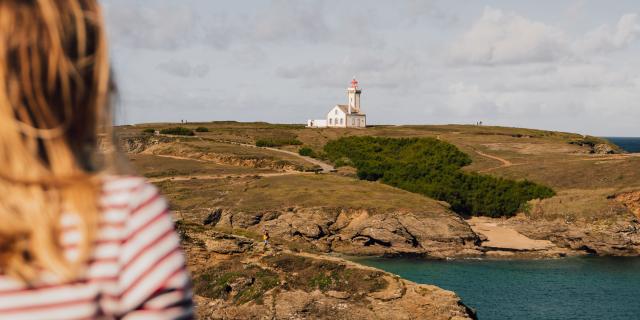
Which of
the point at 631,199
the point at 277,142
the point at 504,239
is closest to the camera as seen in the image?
the point at 504,239

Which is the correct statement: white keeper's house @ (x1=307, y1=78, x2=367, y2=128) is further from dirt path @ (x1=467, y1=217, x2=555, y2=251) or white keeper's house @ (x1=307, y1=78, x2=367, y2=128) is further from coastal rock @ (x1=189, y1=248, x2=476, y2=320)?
coastal rock @ (x1=189, y1=248, x2=476, y2=320)

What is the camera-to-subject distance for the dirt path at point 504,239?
202ft

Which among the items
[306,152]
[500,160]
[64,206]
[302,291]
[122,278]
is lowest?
[302,291]

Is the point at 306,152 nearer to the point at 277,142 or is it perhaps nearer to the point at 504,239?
the point at 277,142

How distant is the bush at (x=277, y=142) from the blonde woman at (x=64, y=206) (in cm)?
10625

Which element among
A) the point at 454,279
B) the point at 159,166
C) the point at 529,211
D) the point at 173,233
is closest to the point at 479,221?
the point at 529,211

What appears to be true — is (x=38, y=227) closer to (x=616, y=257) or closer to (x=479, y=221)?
(x=616, y=257)

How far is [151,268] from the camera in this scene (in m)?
2.07

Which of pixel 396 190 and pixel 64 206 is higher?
pixel 64 206

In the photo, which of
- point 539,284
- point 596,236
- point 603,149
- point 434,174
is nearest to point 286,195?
point 539,284

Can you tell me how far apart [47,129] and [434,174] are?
86338mm

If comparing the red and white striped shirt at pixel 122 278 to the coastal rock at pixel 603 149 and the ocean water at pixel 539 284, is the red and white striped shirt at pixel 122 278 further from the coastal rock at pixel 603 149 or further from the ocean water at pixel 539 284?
the coastal rock at pixel 603 149

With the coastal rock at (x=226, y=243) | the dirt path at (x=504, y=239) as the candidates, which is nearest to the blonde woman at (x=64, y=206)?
the coastal rock at (x=226, y=243)

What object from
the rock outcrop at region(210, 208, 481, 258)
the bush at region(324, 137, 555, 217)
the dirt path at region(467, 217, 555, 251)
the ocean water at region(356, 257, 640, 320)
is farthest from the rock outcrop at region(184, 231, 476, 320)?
the bush at region(324, 137, 555, 217)
